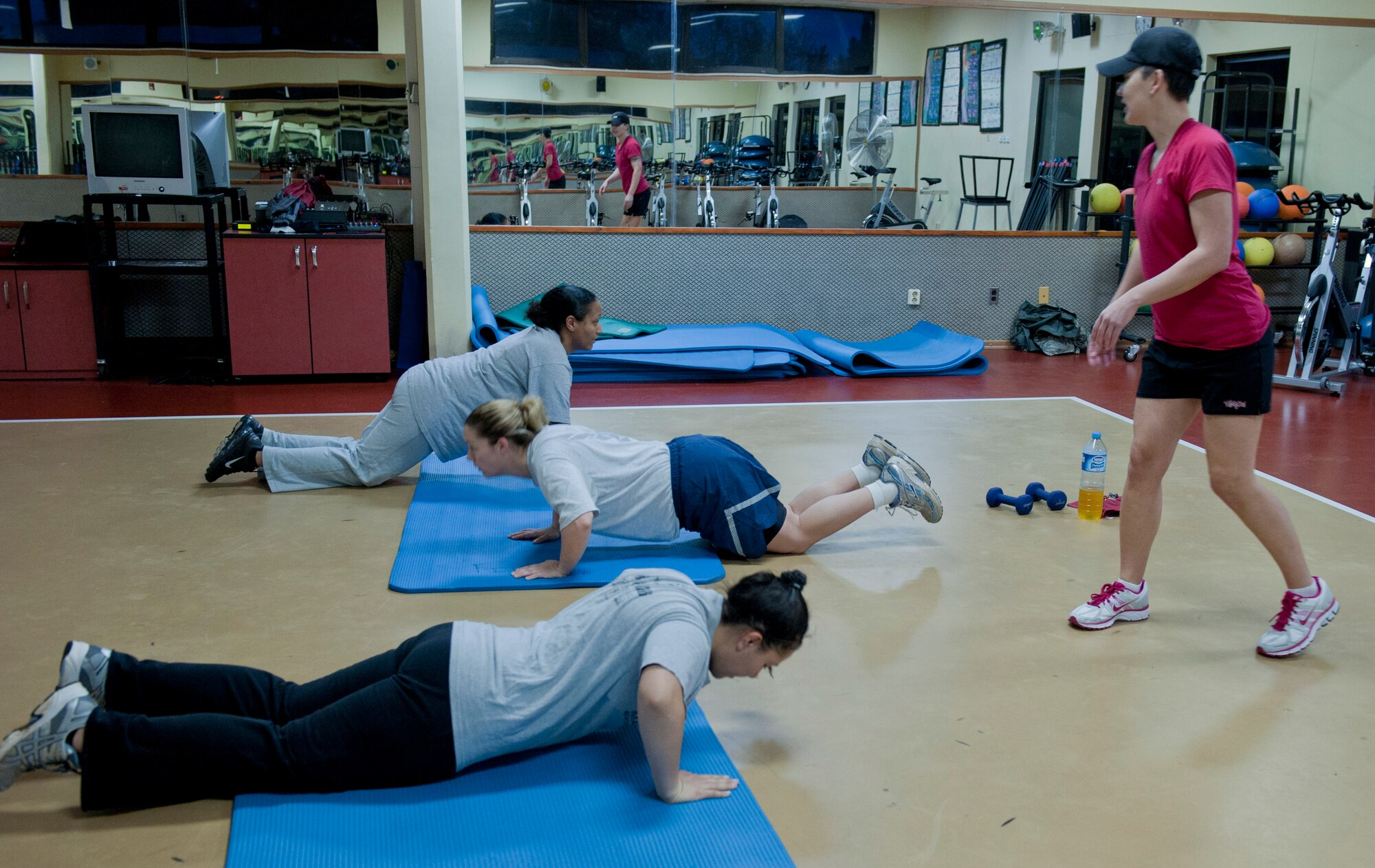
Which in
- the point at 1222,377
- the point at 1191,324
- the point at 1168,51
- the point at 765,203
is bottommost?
the point at 1222,377

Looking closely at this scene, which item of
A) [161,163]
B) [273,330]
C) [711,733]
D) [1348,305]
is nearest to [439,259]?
[273,330]

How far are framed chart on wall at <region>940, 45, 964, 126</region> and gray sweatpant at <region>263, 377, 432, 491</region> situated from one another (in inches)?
275

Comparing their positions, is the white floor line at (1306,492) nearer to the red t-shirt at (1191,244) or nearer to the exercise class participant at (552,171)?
the red t-shirt at (1191,244)

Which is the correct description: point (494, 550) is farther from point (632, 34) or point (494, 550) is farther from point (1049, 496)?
point (632, 34)

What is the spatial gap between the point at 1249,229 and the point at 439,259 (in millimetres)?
6473

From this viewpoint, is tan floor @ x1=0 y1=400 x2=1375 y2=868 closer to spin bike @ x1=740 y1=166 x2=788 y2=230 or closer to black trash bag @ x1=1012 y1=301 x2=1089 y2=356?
black trash bag @ x1=1012 y1=301 x2=1089 y2=356

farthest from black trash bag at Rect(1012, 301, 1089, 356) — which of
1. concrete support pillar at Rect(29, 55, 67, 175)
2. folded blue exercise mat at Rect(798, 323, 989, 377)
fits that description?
concrete support pillar at Rect(29, 55, 67, 175)

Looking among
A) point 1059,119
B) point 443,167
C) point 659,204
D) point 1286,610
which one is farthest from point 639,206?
point 1286,610

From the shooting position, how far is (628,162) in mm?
8695

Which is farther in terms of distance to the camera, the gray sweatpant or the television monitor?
the television monitor

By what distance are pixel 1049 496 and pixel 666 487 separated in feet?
5.33

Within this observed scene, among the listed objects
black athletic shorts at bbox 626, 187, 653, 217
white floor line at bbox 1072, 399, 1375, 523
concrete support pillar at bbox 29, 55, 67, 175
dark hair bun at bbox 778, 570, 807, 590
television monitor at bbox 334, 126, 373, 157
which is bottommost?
white floor line at bbox 1072, 399, 1375, 523

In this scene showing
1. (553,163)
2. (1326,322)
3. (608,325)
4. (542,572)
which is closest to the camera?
(542,572)

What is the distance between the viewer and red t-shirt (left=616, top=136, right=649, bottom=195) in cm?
865
